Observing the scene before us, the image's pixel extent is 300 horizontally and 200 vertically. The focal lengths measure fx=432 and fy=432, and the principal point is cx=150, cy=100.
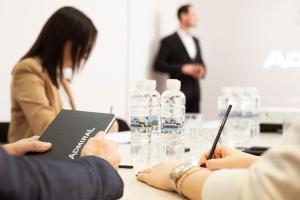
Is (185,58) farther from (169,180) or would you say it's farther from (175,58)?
(169,180)

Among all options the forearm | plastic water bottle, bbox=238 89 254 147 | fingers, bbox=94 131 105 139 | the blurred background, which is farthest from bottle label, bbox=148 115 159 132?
the blurred background

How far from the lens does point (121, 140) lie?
6.23 feet

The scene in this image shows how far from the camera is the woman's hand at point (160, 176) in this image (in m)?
1.05

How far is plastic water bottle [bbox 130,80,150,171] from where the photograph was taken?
4.39 ft

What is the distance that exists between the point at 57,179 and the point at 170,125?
0.60 meters

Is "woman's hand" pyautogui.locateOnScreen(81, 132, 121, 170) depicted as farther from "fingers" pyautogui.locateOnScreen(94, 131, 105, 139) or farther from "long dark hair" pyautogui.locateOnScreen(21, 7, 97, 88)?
"long dark hair" pyautogui.locateOnScreen(21, 7, 97, 88)

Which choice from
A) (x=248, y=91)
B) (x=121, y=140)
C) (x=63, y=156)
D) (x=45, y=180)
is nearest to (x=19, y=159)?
(x=45, y=180)

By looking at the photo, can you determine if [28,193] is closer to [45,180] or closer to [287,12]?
[45,180]

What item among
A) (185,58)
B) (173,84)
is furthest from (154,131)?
(185,58)

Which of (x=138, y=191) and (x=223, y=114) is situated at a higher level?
(x=223, y=114)

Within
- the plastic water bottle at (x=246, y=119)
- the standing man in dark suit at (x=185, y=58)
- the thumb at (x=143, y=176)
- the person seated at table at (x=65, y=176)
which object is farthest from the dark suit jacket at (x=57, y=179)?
the standing man in dark suit at (x=185, y=58)

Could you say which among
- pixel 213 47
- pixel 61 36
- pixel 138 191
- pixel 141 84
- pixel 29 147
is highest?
pixel 213 47

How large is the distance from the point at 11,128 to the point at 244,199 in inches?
63.4

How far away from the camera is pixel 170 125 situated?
51.6 inches
